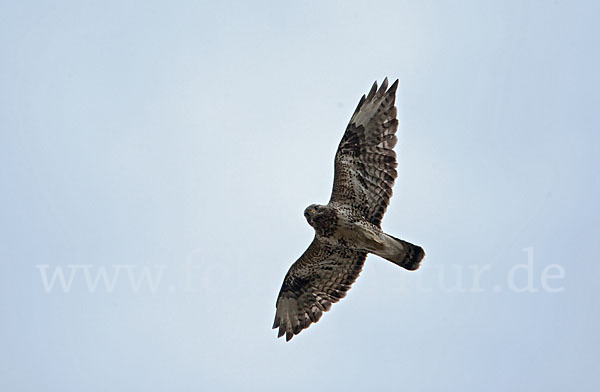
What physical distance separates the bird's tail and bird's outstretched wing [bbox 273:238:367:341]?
2.91ft

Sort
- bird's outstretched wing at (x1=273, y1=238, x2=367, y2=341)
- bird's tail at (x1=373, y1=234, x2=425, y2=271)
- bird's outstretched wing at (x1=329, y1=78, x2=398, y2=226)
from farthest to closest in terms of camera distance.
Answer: bird's outstretched wing at (x1=273, y1=238, x2=367, y2=341) → bird's outstretched wing at (x1=329, y1=78, x2=398, y2=226) → bird's tail at (x1=373, y1=234, x2=425, y2=271)

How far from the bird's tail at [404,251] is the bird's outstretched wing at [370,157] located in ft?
1.33

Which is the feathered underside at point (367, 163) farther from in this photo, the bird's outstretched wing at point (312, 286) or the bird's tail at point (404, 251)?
the bird's tail at point (404, 251)

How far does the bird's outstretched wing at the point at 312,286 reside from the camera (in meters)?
14.2

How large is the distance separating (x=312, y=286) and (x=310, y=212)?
1.55m

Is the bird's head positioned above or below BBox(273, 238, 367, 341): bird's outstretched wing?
above

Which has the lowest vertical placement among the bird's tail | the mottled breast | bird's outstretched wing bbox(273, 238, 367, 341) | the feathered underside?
bird's outstretched wing bbox(273, 238, 367, 341)

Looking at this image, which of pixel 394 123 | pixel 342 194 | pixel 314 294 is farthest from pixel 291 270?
pixel 394 123

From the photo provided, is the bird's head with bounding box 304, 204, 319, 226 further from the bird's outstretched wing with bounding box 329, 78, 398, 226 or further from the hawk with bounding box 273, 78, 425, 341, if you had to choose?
the bird's outstretched wing with bounding box 329, 78, 398, 226

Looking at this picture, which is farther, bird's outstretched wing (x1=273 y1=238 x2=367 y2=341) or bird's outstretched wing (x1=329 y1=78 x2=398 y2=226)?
bird's outstretched wing (x1=273 y1=238 x2=367 y2=341)

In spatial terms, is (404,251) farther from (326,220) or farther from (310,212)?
(310,212)

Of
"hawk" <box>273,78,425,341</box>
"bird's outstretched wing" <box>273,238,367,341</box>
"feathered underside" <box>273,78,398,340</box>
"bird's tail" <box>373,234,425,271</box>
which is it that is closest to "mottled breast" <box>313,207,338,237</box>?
"hawk" <box>273,78,425,341</box>

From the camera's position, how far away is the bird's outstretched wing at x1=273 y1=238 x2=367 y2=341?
14156mm

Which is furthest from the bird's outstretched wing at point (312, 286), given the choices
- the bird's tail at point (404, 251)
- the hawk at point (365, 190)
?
the bird's tail at point (404, 251)
